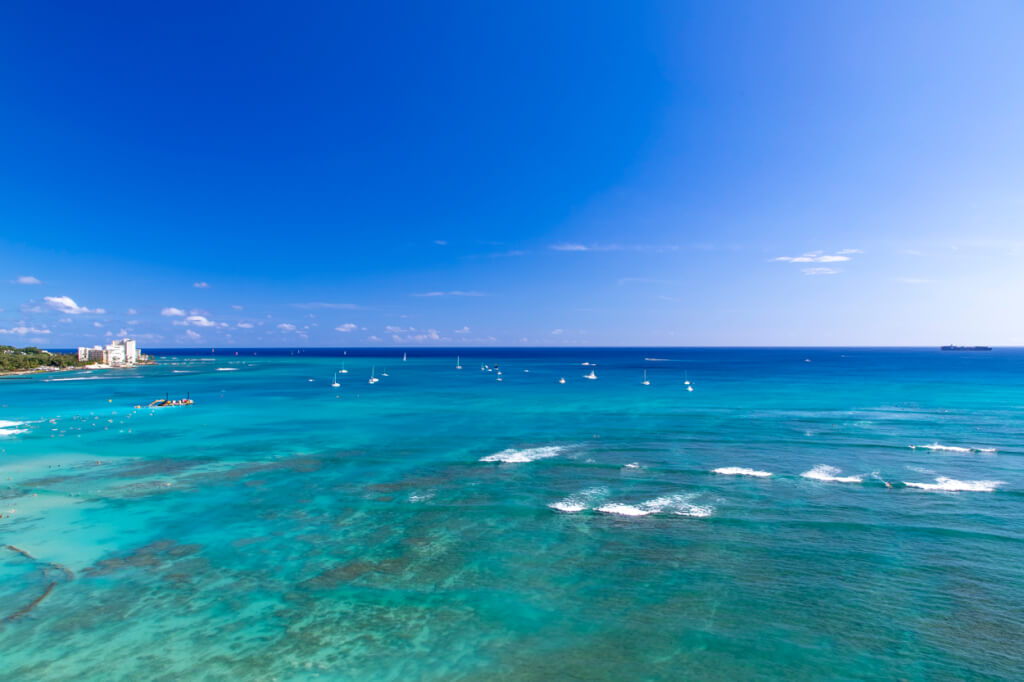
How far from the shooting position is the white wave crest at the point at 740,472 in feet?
128

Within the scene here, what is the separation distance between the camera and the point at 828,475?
38500 millimetres

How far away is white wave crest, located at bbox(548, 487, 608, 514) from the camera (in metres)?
31.7

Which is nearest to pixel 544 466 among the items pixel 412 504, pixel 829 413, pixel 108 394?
pixel 412 504

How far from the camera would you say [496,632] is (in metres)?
19.0

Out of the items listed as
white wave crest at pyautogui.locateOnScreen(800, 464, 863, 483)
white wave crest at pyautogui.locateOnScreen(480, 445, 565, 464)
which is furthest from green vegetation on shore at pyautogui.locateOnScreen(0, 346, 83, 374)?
white wave crest at pyautogui.locateOnScreen(800, 464, 863, 483)

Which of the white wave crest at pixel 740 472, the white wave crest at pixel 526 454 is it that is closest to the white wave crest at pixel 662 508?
the white wave crest at pixel 740 472

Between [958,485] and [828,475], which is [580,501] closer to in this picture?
[828,475]

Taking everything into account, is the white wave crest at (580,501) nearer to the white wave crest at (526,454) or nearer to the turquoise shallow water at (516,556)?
the turquoise shallow water at (516,556)

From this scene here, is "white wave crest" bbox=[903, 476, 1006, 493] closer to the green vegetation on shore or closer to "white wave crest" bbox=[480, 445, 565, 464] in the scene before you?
"white wave crest" bbox=[480, 445, 565, 464]

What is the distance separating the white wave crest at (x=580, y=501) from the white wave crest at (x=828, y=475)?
1614 centimetres

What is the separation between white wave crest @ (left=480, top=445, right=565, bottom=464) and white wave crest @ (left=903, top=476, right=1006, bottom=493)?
2619 cm

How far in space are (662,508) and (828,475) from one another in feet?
52.1

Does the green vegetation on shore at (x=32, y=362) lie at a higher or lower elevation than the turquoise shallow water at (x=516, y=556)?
higher

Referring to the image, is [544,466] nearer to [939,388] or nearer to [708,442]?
[708,442]
